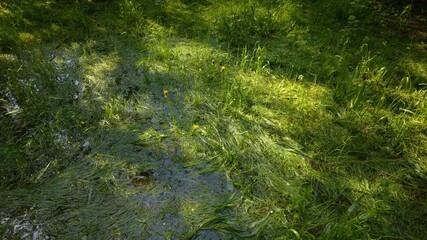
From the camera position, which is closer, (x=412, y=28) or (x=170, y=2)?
(x=412, y=28)

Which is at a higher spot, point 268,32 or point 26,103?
point 268,32

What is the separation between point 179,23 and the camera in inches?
→ 169

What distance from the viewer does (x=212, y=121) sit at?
9.36 ft

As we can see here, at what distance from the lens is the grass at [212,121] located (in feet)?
6.88

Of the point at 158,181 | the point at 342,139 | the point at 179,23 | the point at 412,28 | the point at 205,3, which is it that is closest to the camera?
the point at 158,181

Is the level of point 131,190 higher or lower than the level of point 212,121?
lower

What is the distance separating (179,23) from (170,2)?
69cm

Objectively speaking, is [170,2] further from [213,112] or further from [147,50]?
[213,112]

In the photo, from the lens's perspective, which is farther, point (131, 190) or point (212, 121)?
point (212, 121)

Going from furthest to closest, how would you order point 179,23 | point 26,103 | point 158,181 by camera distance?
point 179,23 < point 26,103 < point 158,181

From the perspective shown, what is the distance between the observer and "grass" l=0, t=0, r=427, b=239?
2098 millimetres

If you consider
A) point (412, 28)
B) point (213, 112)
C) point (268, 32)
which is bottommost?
point (213, 112)

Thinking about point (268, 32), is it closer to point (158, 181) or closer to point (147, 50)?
point (147, 50)

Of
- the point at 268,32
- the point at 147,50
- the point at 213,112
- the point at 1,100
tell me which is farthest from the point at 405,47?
the point at 1,100
